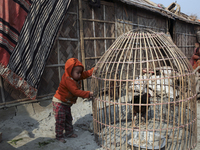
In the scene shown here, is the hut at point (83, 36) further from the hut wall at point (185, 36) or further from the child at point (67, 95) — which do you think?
the hut wall at point (185, 36)

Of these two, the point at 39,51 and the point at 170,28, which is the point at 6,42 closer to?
the point at 39,51

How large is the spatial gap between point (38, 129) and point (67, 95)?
1047mm

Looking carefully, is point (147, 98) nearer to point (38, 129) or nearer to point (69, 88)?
point (69, 88)

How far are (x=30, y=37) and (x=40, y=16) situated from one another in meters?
0.55

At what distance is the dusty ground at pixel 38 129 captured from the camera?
9.17ft

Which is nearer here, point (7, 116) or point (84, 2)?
point (7, 116)

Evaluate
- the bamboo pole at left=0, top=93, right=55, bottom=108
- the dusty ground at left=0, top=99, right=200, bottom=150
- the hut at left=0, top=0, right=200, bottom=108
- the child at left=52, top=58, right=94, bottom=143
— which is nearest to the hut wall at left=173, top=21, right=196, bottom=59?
the hut at left=0, top=0, right=200, bottom=108

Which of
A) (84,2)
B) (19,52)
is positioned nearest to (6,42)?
(19,52)

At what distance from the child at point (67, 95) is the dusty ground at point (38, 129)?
213 mm

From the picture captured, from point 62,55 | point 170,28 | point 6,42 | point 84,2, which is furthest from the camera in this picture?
point 170,28

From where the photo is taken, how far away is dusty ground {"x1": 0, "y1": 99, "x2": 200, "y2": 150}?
2.79 metres

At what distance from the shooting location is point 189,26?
37.2 feet

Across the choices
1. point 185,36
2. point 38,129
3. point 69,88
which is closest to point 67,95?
point 69,88

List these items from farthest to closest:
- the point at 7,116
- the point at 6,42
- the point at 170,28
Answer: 1. the point at 170,28
2. the point at 7,116
3. the point at 6,42
